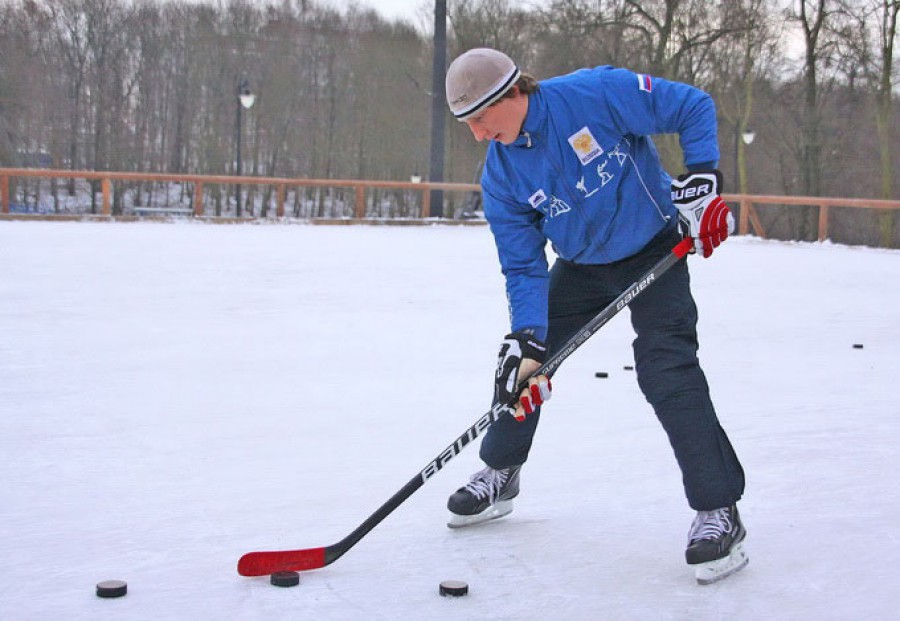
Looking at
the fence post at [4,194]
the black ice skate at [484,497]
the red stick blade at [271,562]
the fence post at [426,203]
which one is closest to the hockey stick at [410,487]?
the red stick blade at [271,562]

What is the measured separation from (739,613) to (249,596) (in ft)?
3.15

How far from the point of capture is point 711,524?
2.35 m

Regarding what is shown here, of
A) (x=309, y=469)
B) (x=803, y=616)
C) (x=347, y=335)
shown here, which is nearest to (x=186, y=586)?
(x=309, y=469)

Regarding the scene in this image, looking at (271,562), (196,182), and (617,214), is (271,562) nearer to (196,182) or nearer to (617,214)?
(617,214)

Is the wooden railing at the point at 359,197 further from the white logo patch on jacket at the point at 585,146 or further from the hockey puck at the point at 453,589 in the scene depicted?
the hockey puck at the point at 453,589

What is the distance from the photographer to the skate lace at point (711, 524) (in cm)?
231

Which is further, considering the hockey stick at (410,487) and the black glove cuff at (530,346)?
the black glove cuff at (530,346)

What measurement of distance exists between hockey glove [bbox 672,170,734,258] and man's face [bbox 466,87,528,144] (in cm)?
37

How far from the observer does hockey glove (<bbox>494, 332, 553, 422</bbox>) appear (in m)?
2.46

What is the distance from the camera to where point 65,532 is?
256 centimetres

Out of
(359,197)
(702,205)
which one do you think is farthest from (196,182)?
(702,205)

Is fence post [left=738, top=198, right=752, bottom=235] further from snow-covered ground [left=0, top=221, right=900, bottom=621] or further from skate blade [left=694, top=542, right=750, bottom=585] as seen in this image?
skate blade [left=694, top=542, right=750, bottom=585]

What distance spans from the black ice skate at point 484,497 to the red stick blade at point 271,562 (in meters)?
0.45

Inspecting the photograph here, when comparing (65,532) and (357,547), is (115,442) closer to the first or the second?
(65,532)
